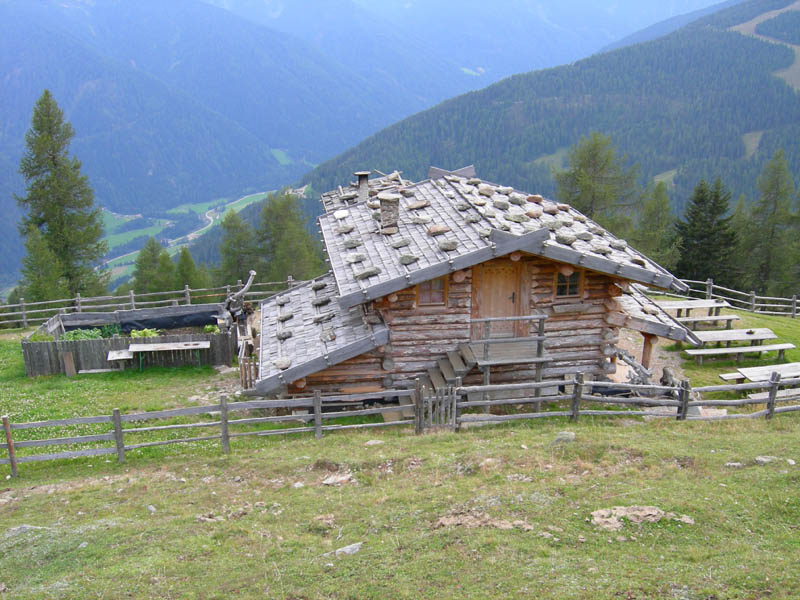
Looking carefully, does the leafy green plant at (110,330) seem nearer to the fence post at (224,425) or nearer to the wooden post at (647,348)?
the fence post at (224,425)

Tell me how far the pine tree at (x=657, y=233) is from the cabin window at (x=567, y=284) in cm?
2917

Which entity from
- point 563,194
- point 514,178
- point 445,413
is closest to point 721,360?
point 445,413

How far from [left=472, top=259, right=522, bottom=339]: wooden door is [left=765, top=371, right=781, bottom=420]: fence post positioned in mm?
6263

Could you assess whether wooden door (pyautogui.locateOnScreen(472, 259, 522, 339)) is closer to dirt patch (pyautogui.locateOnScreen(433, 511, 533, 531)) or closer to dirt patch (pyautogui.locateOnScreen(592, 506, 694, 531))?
dirt patch (pyautogui.locateOnScreen(433, 511, 533, 531))

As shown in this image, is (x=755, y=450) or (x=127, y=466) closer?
(x=755, y=450)

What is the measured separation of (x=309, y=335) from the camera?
17.8 meters

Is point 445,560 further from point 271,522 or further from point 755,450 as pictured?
point 755,450

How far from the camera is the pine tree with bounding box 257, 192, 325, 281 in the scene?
4834 cm

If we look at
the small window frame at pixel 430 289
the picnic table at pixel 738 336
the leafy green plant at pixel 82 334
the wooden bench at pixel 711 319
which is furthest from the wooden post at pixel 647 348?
the leafy green plant at pixel 82 334

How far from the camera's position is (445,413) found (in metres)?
14.5

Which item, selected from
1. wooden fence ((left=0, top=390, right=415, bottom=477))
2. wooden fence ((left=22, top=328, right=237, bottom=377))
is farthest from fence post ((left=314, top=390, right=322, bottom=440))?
wooden fence ((left=22, top=328, right=237, bottom=377))

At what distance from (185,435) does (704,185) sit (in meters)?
44.5

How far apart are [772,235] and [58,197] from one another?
53.3 meters

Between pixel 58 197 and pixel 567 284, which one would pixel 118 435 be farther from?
pixel 58 197
